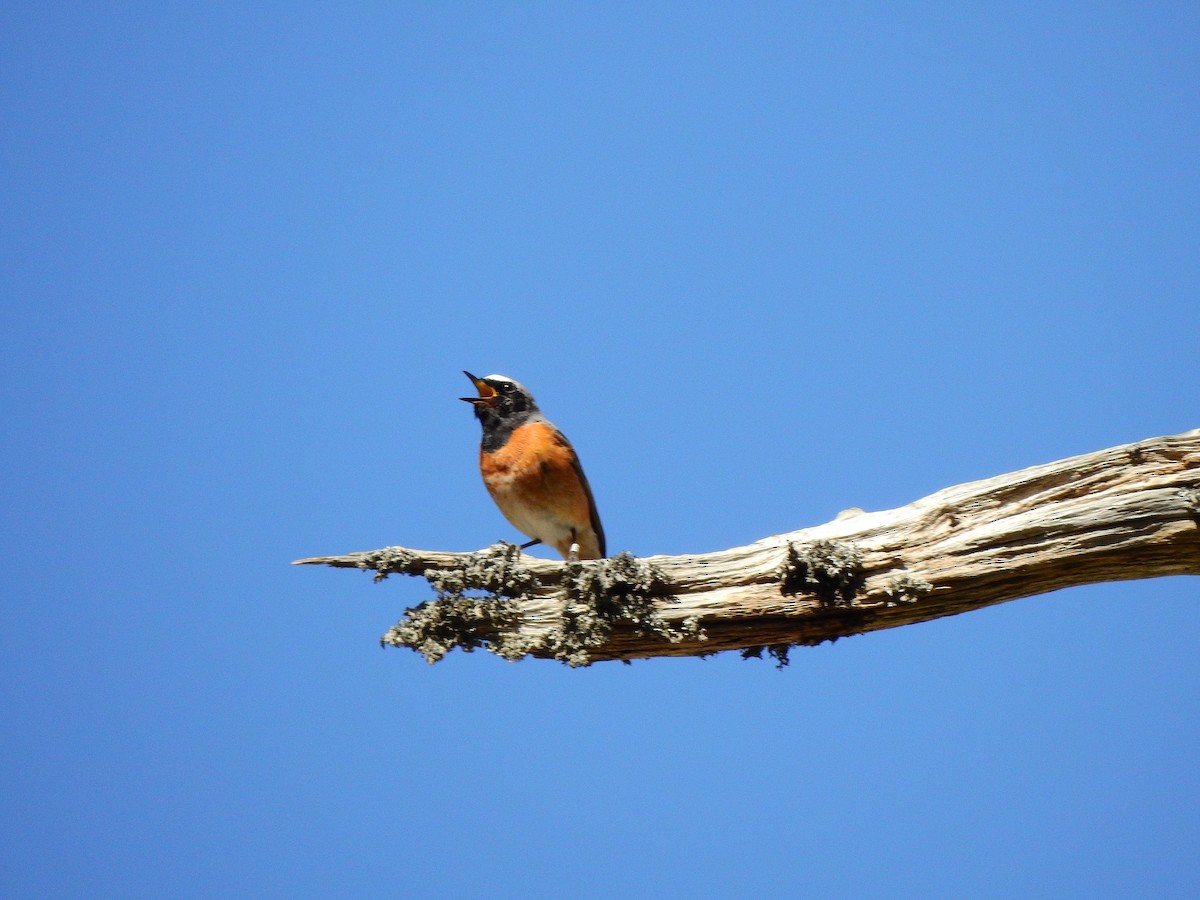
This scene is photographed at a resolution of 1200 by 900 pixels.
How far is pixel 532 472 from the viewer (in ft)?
25.2

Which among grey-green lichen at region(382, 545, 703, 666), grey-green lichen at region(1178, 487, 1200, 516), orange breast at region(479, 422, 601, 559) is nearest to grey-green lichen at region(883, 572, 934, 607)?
grey-green lichen at region(382, 545, 703, 666)

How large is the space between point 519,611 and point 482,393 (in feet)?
9.72

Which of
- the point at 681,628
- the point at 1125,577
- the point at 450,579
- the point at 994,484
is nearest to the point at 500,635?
the point at 450,579

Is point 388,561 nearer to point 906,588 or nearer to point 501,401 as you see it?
point 501,401

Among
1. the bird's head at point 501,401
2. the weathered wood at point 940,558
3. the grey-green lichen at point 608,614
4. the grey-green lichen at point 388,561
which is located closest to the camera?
the weathered wood at point 940,558

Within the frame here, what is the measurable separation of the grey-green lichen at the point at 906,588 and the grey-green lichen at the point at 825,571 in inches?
6.9

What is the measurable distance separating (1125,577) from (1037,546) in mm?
590

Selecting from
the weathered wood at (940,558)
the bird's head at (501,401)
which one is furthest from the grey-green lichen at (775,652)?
the bird's head at (501,401)

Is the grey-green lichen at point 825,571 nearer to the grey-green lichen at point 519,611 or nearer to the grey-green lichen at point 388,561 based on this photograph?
the grey-green lichen at point 519,611

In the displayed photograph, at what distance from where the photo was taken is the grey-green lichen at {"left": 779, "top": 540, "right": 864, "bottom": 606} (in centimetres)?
537

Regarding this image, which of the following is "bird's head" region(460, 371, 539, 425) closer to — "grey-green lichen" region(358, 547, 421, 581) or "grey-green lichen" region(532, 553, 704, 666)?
"grey-green lichen" region(358, 547, 421, 581)

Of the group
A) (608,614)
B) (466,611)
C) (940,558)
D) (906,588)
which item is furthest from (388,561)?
(940,558)

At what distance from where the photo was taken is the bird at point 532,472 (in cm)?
773

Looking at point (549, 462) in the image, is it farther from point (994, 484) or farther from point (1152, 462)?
point (1152, 462)
